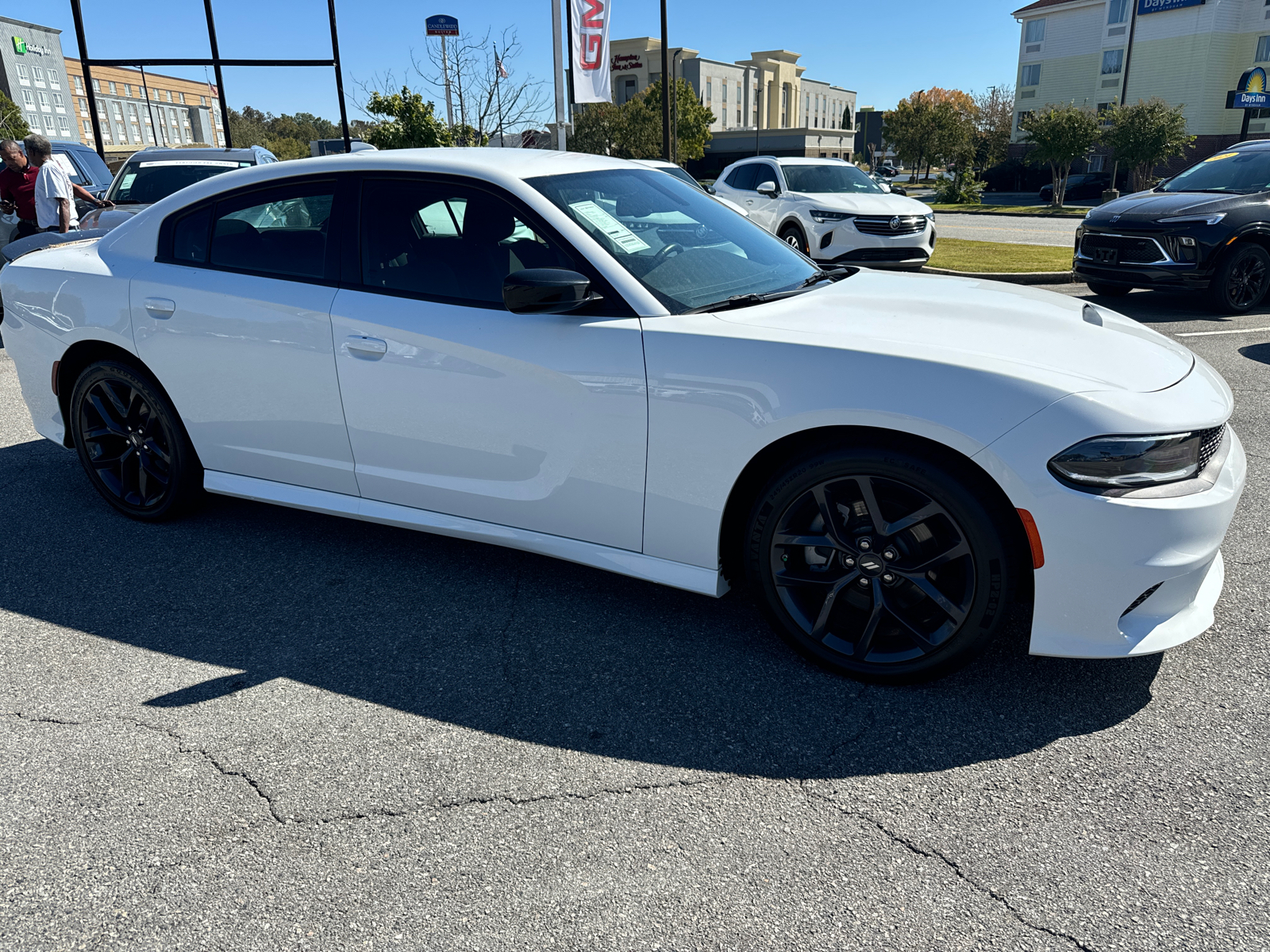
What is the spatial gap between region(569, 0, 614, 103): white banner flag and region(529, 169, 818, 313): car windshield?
14634mm

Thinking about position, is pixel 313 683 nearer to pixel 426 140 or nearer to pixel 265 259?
pixel 265 259

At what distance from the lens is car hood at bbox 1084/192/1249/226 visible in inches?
378

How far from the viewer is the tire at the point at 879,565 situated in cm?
275

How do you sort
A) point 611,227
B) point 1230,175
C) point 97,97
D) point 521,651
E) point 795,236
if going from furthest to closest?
point 97,97, point 795,236, point 1230,175, point 611,227, point 521,651

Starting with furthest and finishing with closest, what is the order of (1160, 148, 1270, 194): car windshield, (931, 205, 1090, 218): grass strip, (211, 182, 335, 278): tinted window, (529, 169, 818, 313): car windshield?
(931, 205, 1090, 218): grass strip
(1160, 148, 1270, 194): car windshield
(211, 182, 335, 278): tinted window
(529, 169, 818, 313): car windshield

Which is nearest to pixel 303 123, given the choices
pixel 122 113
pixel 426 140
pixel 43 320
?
pixel 122 113

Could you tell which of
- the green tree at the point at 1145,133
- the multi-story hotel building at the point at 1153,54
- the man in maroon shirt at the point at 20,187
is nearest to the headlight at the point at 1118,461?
the man in maroon shirt at the point at 20,187

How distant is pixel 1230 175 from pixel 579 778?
36.6 ft

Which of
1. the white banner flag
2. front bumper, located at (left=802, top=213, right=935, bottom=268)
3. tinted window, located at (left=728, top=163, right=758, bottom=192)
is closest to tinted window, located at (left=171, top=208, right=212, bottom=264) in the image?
front bumper, located at (left=802, top=213, right=935, bottom=268)

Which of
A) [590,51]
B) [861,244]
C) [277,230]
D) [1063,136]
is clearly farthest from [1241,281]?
[1063,136]

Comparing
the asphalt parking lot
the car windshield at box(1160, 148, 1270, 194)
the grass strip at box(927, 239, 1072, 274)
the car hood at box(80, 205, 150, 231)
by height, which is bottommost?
the asphalt parking lot

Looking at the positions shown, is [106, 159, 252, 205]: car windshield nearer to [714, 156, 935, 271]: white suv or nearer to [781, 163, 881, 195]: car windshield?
[714, 156, 935, 271]: white suv

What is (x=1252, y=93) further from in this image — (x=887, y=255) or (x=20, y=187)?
(x=20, y=187)

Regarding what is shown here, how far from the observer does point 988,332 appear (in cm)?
301
